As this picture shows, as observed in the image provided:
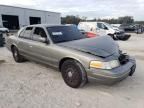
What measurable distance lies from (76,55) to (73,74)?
490 mm

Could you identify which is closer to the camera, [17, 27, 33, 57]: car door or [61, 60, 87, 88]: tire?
[61, 60, 87, 88]: tire

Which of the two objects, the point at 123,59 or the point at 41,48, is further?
the point at 41,48

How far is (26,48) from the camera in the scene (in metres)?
5.68

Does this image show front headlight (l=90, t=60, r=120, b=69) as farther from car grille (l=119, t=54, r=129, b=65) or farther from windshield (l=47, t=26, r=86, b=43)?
windshield (l=47, t=26, r=86, b=43)

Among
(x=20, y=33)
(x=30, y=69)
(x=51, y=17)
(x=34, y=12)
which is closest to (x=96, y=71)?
(x=30, y=69)

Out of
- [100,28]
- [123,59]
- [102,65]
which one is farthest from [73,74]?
[100,28]

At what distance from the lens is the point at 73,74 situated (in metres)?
4.20

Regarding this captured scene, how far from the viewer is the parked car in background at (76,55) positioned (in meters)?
3.80

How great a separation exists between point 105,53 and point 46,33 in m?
1.79

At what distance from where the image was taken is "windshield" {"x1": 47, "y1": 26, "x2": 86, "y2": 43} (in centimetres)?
485

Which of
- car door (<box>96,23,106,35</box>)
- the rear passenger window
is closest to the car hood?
the rear passenger window

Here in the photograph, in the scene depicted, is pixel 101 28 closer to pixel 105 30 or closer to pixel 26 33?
pixel 105 30

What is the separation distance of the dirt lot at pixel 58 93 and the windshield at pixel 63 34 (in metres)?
1.13

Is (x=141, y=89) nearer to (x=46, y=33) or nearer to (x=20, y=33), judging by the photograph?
(x=46, y=33)
